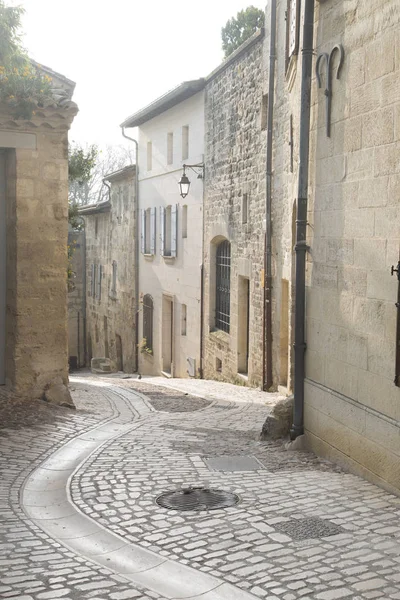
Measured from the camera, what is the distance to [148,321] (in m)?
25.2

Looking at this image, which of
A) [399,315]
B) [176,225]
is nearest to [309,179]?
[399,315]

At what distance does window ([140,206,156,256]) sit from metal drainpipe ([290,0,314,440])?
1622 centimetres

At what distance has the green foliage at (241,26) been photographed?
2777cm

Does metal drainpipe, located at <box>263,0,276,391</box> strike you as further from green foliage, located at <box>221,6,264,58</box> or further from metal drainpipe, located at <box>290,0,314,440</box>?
green foliage, located at <box>221,6,264,58</box>

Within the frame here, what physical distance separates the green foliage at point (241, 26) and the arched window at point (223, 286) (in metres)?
11.8

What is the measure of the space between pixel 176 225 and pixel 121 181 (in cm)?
765

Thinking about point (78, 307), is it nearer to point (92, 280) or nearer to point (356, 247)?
point (92, 280)

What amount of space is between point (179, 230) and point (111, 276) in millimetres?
8232

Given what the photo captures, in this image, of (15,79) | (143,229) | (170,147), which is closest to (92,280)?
(143,229)

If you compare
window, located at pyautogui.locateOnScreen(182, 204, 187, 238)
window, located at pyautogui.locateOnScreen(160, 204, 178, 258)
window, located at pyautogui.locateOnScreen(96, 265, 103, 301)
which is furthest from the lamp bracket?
window, located at pyautogui.locateOnScreen(96, 265, 103, 301)

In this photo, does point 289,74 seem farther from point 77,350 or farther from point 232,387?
point 77,350

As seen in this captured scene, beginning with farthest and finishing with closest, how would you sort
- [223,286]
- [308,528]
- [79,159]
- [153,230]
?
[153,230] → [223,286] → [79,159] → [308,528]

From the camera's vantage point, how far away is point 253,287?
16.1m

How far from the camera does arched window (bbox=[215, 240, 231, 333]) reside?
18309 mm
